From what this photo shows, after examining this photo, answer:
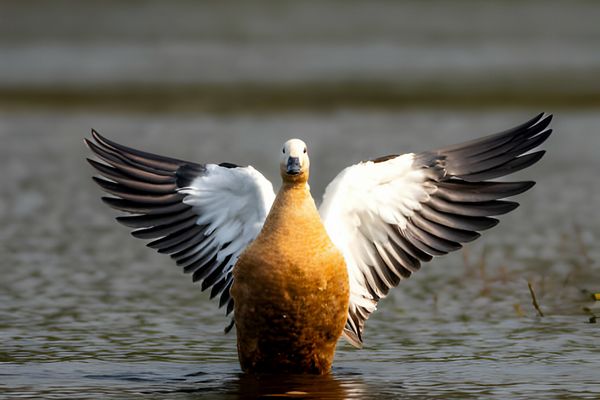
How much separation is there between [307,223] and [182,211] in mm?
1290

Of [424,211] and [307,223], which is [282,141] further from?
[307,223]

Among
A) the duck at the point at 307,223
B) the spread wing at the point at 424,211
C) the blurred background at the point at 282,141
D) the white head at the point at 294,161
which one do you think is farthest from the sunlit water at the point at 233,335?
the white head at the point at 294,161

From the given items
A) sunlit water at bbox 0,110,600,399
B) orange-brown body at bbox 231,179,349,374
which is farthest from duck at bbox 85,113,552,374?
sunlit water at bbox 0,110,600,399

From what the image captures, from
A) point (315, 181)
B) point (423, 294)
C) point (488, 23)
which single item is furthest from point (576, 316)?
point (488, 23)

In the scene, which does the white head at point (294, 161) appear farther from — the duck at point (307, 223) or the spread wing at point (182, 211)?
the spread wing at point (182, 211)

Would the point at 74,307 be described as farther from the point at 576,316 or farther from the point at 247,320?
the point at 576,316

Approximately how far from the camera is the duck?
28.8 ft

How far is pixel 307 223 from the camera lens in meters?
Result: 8.77

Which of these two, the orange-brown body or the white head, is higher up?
the white head

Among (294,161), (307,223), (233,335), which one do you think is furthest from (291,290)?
(233,335)

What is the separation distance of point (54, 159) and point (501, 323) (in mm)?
9437

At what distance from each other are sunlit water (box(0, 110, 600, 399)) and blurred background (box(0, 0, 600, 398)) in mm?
32

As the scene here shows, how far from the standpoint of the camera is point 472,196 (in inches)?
378

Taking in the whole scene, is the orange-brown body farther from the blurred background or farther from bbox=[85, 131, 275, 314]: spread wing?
bbox=[85, 131, 275, 314]: spread wing
